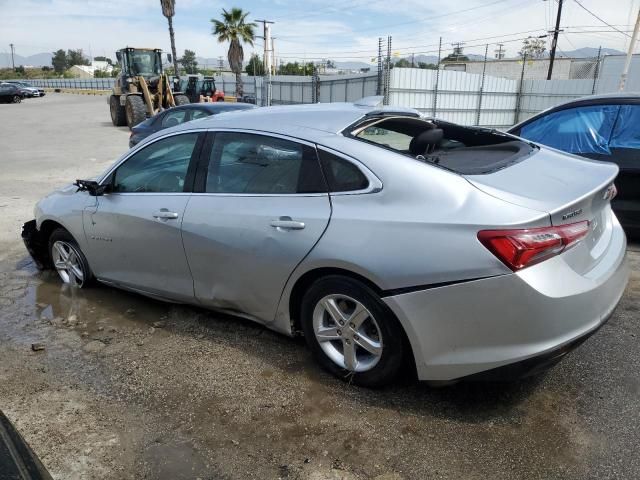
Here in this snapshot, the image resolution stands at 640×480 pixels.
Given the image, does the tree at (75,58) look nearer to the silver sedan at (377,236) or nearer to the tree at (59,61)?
the tree at (59,61)

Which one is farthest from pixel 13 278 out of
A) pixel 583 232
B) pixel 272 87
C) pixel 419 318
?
pixel 272 87

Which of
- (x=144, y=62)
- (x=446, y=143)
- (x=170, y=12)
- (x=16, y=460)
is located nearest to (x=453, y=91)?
(x=144, y=62)

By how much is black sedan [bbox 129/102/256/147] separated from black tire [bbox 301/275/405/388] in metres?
7.40

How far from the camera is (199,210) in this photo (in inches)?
133

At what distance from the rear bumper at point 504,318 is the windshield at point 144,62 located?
23.5 meters

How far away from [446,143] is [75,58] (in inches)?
5856

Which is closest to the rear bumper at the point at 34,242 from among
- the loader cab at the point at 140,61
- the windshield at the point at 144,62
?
the loader cab at the point at 140,61

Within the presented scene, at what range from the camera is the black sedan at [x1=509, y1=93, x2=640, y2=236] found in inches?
→ 197

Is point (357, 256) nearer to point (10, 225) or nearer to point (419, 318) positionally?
point (419, 318)

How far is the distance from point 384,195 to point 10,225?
238 inches

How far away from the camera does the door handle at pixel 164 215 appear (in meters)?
3.51

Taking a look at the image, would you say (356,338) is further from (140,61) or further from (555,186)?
(140,61)

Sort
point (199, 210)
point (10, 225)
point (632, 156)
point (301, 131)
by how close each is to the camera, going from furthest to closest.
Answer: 1. point (10, 225)
2. point (632, 156)
3. point (199, 210)
4. point (301, 131)

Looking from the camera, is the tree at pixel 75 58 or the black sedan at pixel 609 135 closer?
the black sedan at pixel 609 135
